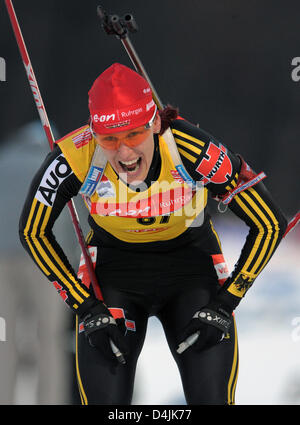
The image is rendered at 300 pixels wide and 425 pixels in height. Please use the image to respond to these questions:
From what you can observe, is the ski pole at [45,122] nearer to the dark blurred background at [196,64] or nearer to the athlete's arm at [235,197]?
the athlete's arm at [235,197]

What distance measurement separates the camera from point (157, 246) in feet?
7.34

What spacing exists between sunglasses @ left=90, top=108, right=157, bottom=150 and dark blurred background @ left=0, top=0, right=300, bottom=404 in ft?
4.26

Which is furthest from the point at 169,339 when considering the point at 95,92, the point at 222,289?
the point at 95,92

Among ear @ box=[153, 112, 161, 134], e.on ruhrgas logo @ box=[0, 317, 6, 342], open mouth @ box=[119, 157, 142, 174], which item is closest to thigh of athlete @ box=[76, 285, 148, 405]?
open mouth @ box=[119, 157, 142, 174]

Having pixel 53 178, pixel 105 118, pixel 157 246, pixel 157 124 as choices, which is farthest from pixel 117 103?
pixel 157 246

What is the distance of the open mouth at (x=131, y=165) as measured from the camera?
6.51 ft

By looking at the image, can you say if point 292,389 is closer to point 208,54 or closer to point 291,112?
point 291,112

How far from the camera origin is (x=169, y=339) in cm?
216

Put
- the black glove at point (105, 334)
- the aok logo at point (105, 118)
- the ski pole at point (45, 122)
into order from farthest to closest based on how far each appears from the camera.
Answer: the ski pole at point (45, 122)
the black glove at point (105, 334)
the aok logo at point (105, 118)

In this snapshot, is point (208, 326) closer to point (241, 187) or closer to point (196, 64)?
point (241, 187)

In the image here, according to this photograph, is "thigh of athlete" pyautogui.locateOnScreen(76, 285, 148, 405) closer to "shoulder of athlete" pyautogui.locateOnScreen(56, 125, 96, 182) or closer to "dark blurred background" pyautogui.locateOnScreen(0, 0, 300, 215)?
"shoulder of athlete" pyautogui.locateOnScreen(56, 125, 96, 182)

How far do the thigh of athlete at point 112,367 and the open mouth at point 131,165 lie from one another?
425 mm

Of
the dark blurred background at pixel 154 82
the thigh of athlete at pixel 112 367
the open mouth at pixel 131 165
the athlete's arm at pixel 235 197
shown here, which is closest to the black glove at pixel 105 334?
the thigh of athlete at pixel 112 367
